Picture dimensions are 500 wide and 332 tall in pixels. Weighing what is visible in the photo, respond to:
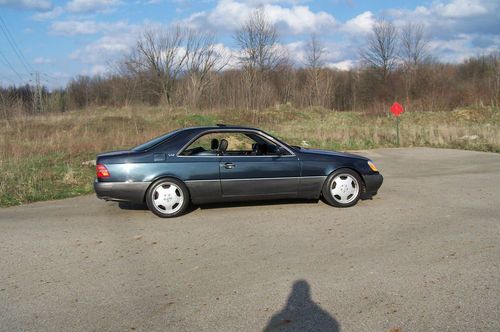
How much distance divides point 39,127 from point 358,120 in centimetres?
2244

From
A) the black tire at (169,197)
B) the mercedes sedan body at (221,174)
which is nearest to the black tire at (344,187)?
the mercedes sedan body at (221,174)

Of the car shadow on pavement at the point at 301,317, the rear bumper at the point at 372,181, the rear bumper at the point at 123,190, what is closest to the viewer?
the car shadow on pavement at the point at 301,317

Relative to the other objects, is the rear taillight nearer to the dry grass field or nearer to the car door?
the car door

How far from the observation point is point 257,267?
4809 millimetres

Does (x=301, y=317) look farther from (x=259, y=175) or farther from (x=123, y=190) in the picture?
(x=123, y=190)

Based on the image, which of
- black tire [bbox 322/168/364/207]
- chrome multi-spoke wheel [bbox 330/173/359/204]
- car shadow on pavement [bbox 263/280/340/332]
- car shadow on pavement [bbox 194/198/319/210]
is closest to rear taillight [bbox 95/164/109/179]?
car shadow on pavement [bbox 194/198/319/210]

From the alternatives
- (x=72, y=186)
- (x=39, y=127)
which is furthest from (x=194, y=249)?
(x=39, y=127)

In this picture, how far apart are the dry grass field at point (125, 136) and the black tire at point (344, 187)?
5.00m

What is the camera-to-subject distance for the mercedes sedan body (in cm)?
692

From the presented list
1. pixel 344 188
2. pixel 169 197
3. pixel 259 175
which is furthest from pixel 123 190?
pixel 344 188

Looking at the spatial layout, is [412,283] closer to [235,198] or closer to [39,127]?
[235,198]

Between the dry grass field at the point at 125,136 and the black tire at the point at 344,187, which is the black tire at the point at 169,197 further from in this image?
the dry grass field at the point at 125,136

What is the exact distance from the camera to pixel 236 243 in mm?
5684

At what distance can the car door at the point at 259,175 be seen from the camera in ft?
23.3
